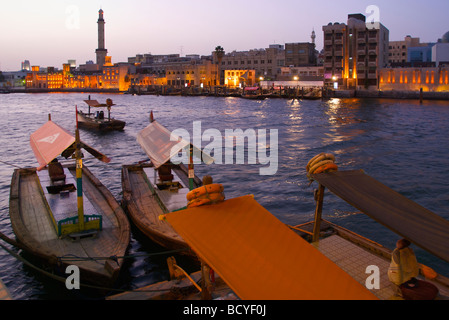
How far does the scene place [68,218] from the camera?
1084 centimetres

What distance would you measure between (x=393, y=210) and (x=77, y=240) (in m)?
8.03

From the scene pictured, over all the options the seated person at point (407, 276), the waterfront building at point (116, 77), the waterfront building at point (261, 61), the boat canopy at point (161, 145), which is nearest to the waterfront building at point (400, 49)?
the waterfront building at point (261, 61)

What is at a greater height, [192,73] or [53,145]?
[192,73]

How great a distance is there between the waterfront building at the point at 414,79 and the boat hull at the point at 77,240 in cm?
8544

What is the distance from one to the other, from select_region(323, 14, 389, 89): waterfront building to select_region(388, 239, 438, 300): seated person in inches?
3654

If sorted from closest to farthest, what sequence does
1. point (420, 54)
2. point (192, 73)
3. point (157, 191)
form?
point (157, 191) < point (420, 54) < point (192, 73)

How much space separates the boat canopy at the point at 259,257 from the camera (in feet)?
16.2

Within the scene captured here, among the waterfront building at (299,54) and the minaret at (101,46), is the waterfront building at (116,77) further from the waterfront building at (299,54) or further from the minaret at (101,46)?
the waterfront building at (299,54)

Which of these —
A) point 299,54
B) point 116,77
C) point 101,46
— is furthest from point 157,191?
point 101,46

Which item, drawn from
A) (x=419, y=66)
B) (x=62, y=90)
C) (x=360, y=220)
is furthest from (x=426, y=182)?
(x=62, y=90)

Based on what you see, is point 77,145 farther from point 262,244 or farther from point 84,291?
point 262,244

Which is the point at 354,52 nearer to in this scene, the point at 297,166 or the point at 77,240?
the point at 297,166

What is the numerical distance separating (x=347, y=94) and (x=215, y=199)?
93732mm

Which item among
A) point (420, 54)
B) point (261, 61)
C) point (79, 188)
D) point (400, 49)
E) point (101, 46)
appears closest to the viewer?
point (79, 188)
